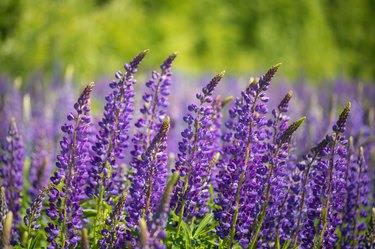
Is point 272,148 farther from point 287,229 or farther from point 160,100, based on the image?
point 160,100

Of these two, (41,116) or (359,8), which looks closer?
(41,116)

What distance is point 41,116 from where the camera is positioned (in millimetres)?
6941

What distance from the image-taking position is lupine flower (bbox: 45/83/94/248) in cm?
270

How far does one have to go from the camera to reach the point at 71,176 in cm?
Result: 272

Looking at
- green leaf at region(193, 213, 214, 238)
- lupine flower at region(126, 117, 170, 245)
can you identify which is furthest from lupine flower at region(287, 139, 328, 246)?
lupine flower at region(126, 117, 170, 245)

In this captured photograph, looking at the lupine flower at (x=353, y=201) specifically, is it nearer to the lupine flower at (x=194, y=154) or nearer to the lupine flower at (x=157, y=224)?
the lupine flower at (x=194, y=154)

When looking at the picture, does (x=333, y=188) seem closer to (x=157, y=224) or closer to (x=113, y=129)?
(x=157, y=224)

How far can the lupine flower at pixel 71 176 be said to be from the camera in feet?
8.86

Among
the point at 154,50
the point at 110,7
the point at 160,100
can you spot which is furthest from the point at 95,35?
the point at 160,100

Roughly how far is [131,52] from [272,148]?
13.2m

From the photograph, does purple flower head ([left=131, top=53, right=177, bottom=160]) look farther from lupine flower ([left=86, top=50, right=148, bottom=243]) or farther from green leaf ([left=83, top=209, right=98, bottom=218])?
green leaf ([left=83, top=209, right=98, bottom=218])

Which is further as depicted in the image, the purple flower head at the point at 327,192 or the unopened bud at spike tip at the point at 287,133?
the purple flower head at the point at 327,192

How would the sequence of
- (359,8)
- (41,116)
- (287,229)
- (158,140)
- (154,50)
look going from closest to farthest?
(158,140), (287,229), (41,116), (154,50), (359,8)

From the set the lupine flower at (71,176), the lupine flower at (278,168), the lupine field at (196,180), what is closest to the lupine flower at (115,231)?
the lupine field at (196,180)
